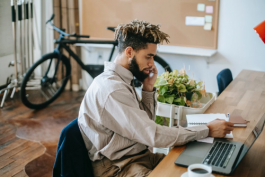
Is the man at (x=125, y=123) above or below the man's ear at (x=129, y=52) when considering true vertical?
below

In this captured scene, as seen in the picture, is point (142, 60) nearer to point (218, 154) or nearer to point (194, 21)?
point (218, 154)


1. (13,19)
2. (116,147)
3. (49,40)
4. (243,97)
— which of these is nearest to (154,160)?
(116,147)

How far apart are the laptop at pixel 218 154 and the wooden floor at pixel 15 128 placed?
1.44 meters

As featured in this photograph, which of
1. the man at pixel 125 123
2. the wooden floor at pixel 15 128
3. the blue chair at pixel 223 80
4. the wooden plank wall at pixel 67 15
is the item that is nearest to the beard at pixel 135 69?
the man at pixel 125 123

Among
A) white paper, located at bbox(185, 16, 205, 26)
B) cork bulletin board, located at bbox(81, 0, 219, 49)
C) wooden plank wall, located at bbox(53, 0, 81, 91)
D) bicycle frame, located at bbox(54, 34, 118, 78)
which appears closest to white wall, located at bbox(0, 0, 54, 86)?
wooden plank wall, located at bbox(53, 0, 81, 91)

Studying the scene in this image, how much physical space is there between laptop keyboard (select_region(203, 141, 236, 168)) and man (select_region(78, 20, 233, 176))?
7 centimetres

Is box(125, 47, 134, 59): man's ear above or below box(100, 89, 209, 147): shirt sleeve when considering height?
above

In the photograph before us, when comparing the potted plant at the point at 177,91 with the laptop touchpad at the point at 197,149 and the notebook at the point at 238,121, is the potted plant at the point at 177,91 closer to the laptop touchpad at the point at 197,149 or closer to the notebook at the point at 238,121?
the notebook at the point at 238,121

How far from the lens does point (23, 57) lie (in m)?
3.90

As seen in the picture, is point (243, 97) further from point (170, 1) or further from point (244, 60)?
point (170, 1)

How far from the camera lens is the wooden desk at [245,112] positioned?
3.90ft

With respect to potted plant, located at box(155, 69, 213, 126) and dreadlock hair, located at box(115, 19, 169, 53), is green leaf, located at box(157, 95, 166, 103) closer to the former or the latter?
potted plant, located at box(155, 69, 213, 126)

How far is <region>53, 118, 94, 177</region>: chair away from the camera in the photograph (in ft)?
4.34

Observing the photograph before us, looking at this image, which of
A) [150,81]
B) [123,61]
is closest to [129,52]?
[123,61]
